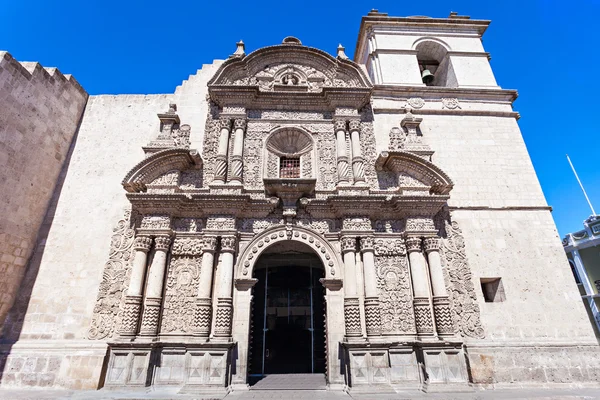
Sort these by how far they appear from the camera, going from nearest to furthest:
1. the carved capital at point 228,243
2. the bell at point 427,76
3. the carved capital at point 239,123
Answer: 1. the carved capital at point 228,243
2. the carved capital at point 239,123
3. the bell at point 427,76

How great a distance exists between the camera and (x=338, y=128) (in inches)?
393

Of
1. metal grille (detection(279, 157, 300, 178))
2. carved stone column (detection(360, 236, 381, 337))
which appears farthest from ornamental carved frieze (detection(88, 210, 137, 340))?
carved stone column (detection(360, 236, 381, 337))

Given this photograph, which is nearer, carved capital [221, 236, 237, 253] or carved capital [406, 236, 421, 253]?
carved capital [221, 236, 237, 253]

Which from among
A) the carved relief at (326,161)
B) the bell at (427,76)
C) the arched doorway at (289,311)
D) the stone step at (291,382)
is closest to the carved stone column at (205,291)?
the stone step at (291,382)

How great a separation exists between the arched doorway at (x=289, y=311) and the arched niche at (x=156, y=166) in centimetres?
384

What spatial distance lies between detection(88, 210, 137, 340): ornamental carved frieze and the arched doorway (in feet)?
12.2

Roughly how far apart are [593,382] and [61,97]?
1705 centimetres

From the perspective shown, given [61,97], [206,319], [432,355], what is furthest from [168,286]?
[61,97]

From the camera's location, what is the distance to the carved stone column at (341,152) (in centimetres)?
921

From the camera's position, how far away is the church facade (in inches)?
295

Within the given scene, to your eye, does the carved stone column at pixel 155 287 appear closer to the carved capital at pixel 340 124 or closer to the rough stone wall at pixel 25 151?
the rough stone wall at pixel 25 151

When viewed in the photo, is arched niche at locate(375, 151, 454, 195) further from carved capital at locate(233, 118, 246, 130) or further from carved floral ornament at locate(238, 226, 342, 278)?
carved capital at locate(233, 118, 246, 130)

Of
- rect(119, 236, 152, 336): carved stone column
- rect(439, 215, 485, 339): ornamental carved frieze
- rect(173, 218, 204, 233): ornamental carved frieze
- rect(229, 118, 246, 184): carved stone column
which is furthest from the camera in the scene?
rect(229, 118, 246, 184): carved stone column

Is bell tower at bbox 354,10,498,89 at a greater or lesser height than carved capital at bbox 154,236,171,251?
greater
